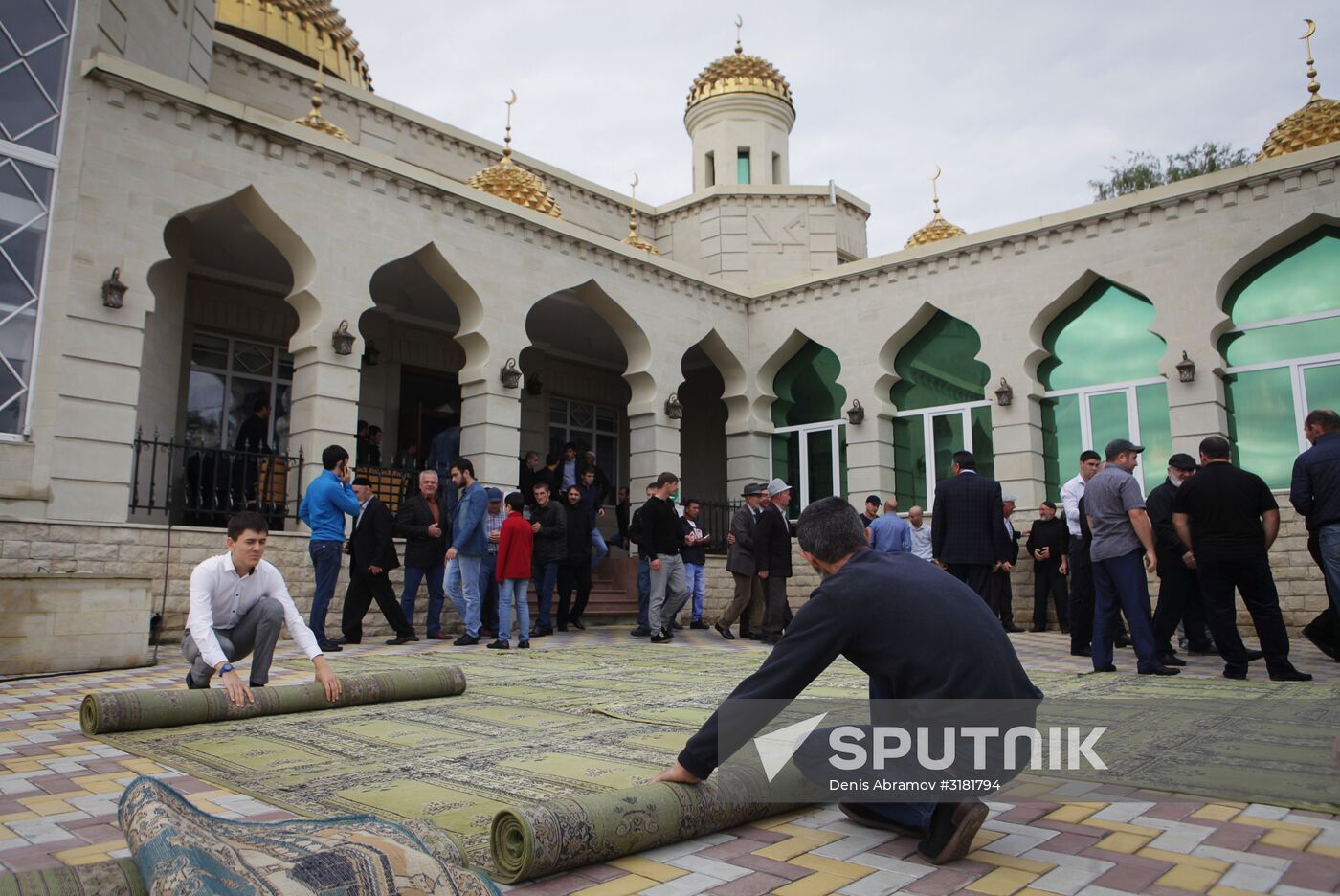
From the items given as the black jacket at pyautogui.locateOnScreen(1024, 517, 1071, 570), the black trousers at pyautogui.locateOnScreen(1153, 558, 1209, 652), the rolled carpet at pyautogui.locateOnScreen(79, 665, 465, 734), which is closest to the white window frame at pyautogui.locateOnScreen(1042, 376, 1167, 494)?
the black jacket at pyautogui.locateOnScreen(1024, 517, 1071, 570)

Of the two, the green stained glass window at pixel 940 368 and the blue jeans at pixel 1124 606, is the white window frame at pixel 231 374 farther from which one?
the blue jeans at pixel 1124 606

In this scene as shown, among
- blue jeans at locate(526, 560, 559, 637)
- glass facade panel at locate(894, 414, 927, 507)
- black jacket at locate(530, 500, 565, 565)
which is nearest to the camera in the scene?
black jacket at locate(530, 500, 565, 565)

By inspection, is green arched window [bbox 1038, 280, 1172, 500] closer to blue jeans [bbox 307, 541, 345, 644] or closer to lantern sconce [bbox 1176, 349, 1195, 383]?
lantern sconce [bbox 1176, 349, 1195, 383]

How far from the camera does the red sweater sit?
839 centimetres

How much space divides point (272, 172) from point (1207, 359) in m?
11.7

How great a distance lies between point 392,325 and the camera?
50.3 ft

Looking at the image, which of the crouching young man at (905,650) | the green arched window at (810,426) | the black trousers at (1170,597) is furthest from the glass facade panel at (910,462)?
the crouching young man at (905,650)

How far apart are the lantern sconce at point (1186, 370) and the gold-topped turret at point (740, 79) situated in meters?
10.9

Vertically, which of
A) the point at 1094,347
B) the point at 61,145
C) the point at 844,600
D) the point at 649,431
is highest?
the point at 61,145

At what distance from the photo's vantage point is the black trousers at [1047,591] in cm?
1068

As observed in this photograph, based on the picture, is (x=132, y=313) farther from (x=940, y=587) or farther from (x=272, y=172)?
(x=940, y=587)

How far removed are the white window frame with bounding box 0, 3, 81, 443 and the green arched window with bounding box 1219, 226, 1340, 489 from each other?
13.6 meters

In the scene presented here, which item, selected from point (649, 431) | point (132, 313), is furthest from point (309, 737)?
point (649, 431)

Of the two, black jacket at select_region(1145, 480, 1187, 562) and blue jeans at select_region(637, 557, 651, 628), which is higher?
black jacket at select_region(1145, 480, 1187, 562)
